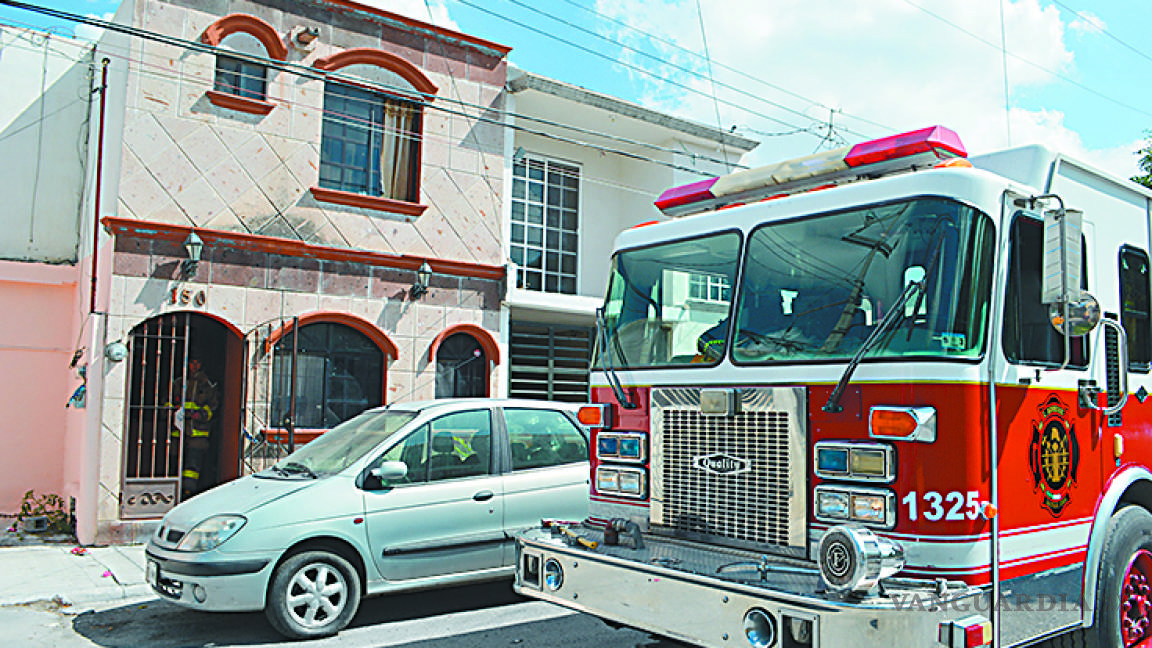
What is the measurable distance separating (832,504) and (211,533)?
14.6ft

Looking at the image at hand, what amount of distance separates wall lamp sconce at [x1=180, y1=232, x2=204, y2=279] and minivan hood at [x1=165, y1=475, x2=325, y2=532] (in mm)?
4235

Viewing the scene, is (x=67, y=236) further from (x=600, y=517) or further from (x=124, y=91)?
(x=600, y=517)

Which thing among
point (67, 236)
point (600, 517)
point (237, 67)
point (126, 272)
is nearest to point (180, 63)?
point (237, 67)

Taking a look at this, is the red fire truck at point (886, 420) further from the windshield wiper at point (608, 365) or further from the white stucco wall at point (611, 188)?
the white stucco wall at point (611, 188)

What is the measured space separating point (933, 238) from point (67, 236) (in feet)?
39.8

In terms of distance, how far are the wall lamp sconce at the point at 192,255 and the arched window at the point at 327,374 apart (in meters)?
1.32

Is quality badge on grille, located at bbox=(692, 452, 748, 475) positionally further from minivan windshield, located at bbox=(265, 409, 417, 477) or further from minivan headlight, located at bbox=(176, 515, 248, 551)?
minivan headlight, located at bbox=(176, 515, 248, 551)

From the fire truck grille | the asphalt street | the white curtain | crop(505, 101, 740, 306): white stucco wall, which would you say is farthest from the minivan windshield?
crop(505, 101, 740, 306): white stucco wall

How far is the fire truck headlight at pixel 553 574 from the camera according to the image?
4.99m

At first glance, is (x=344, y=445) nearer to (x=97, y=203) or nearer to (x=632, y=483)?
(x=632, y=483)

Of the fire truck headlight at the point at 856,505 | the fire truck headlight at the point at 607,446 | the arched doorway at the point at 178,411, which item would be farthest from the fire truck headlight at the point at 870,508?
the arched doorway at the point at 178,411

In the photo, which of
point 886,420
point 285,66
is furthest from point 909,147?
point 285,66

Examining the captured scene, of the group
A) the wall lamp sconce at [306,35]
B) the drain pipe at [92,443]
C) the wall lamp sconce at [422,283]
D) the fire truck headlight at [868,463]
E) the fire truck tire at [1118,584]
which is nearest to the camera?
the fire truck headlight at [868,463]

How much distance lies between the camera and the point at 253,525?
6.46 m
